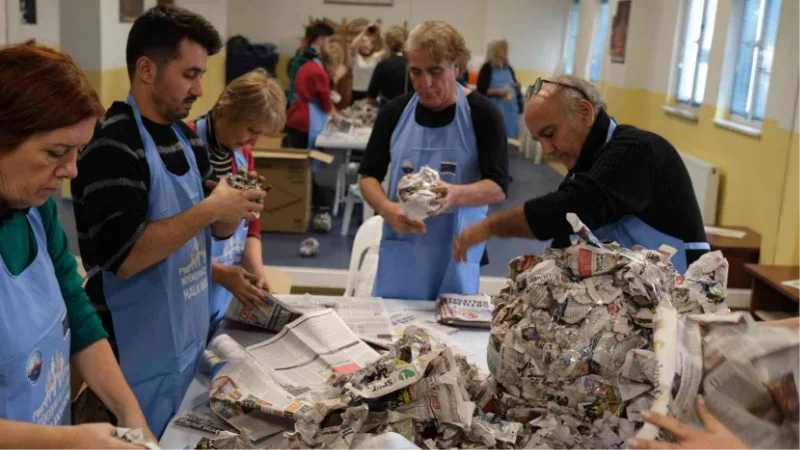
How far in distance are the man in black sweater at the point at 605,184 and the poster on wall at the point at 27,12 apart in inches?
140

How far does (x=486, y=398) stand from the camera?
1.68 m

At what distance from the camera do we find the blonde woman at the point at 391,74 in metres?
4.59

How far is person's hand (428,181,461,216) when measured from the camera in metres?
2.68

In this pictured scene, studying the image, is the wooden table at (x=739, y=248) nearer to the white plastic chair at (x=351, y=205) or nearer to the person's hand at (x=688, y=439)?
the white plastic chair at (x=351, y=205)

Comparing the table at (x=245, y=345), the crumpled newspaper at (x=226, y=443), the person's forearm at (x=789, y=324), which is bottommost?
the table at (x=245, y=345)

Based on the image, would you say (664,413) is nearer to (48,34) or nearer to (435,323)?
(435,323)

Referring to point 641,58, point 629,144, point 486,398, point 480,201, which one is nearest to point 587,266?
point 486,398

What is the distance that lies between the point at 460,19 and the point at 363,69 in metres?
0.69

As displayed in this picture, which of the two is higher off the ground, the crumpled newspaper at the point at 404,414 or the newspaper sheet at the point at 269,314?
the crumpled newspaper at the point at 404,414

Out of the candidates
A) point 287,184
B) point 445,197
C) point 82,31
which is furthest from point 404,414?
point 82,31

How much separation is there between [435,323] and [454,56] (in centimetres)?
102

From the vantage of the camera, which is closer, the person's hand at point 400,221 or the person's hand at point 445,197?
the person's hand at point 445,197

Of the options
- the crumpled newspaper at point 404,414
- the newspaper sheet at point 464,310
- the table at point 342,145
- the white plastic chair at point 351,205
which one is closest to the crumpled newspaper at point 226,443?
the crumpled newspaper at point 404,414

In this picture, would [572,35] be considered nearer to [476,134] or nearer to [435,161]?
[476,134]
